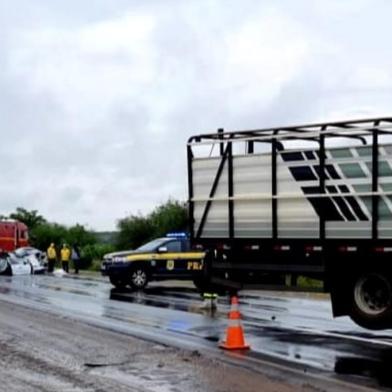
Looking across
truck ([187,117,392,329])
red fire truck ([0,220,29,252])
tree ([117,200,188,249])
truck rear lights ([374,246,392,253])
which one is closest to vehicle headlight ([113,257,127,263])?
truck ([187,117,392,329])

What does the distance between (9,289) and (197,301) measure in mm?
7089

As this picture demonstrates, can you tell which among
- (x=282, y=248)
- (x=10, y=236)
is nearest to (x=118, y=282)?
(x=282, y=248)

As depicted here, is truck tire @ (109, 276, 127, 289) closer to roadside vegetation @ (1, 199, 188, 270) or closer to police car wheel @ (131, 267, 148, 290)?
police car wheel @ (131, 267, 148, 290)

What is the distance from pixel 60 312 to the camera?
696 inches

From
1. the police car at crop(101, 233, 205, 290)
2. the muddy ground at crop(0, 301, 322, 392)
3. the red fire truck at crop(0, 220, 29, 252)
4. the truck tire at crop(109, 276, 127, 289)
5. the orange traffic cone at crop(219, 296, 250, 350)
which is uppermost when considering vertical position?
the red fire truck at crop(0, 220, 29, 252)

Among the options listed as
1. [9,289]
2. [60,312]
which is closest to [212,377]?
[60,312]

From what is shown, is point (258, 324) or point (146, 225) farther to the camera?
point (146, 225)

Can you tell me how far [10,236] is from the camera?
5744 centimetres

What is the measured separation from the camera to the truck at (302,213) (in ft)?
41.0

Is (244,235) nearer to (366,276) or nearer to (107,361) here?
(366,276)

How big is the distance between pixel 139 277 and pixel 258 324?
39.6 ft

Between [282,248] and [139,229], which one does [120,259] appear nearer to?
[282,248]

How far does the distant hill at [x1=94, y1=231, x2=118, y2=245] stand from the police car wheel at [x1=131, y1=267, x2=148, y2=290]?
32.3 meters

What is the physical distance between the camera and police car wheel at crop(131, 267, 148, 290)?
89.4 feet
